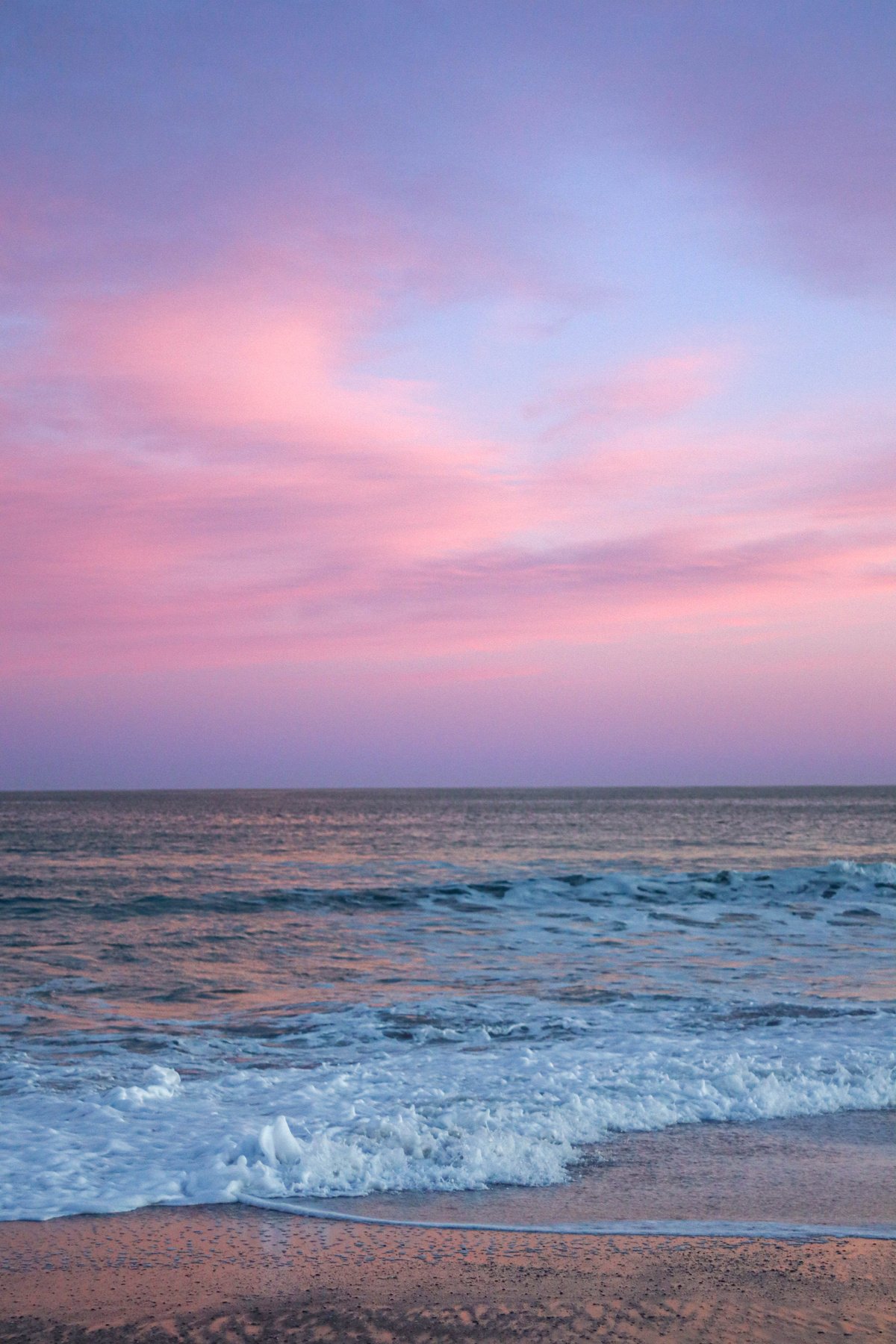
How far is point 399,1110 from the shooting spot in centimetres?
839

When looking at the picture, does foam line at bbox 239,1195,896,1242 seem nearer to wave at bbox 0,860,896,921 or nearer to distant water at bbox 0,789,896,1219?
distant water at bbox 0,789,896,1219

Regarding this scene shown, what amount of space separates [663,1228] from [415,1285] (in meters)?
1.58

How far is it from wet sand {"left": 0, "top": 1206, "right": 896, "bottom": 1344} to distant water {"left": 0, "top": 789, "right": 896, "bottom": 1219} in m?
0.78

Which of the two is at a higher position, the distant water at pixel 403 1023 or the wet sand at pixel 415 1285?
the wet sand at pixel 415 1285

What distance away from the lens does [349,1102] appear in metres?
8.79

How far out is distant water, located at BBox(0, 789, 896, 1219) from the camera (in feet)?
23.9

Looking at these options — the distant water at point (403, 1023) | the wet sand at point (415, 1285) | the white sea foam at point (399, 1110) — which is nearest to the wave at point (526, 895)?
the distant water at point (403, 1023)

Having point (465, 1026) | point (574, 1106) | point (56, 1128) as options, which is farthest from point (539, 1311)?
point (465, 1026)

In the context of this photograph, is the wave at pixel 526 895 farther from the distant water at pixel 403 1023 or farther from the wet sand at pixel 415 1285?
the wet sand at pixel 415 1285

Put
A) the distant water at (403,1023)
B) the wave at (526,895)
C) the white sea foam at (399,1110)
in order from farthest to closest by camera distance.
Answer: the wave at (526,895) → the distant water at (403,1023) → the white sea foam at (399,1110)

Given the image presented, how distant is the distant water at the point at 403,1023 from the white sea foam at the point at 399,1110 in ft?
0.10

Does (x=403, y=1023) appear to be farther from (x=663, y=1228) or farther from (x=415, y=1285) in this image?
(x=415, y=1285)

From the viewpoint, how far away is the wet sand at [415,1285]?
4.61m

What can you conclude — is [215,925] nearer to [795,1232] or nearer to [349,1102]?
[349,1102]
